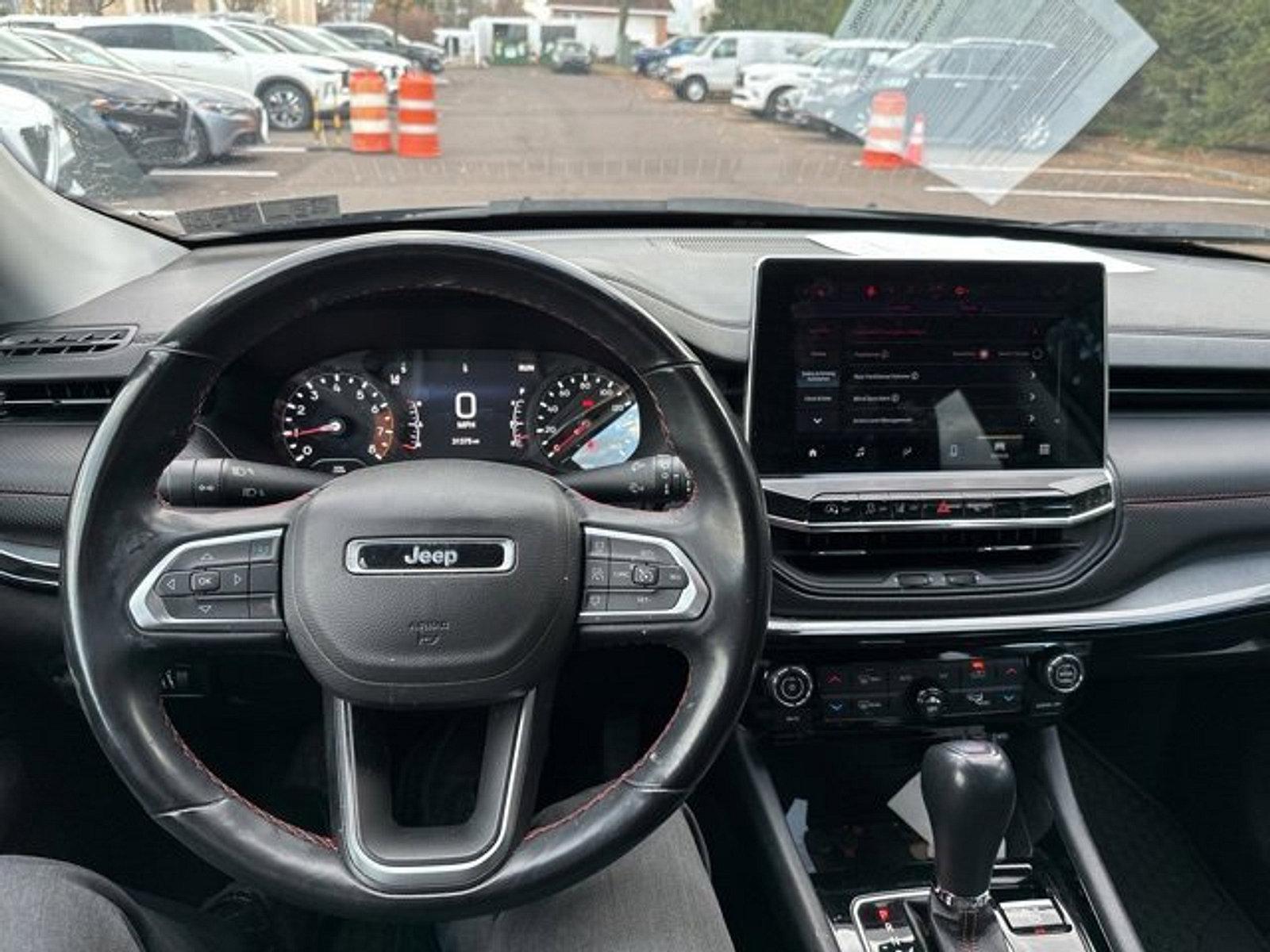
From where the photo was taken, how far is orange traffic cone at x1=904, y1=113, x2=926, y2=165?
112 inches

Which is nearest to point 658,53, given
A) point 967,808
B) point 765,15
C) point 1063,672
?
point 765,15

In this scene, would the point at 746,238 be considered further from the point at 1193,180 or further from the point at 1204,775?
the point at 1204,775

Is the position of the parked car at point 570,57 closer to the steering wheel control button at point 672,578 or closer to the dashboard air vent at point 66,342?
the dashboard air vent at point 66,342

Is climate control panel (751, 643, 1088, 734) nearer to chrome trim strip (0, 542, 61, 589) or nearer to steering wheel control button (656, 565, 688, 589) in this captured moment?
steering wheel control button (656, 565, 688, 589)

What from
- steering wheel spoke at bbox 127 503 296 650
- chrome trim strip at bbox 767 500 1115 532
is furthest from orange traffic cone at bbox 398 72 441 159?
steering wheel spoke at bbox 127 503 296 650

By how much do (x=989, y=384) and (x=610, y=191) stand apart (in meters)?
1.08

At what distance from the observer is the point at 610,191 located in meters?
2.76

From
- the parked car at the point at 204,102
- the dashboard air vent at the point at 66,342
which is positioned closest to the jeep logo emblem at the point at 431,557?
the dashboard air vent at the point at 66,342

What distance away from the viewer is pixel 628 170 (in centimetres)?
299

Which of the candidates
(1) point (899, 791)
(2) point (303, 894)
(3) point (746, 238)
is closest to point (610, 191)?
(3) point (746, 238)

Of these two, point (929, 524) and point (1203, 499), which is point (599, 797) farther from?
point (1203, 499)

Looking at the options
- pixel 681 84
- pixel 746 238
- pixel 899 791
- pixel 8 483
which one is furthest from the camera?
pixel 681 84

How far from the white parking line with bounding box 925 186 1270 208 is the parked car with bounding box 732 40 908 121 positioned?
35 centimetres

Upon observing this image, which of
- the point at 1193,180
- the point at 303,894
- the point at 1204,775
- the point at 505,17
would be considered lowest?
the point at 1204,775
